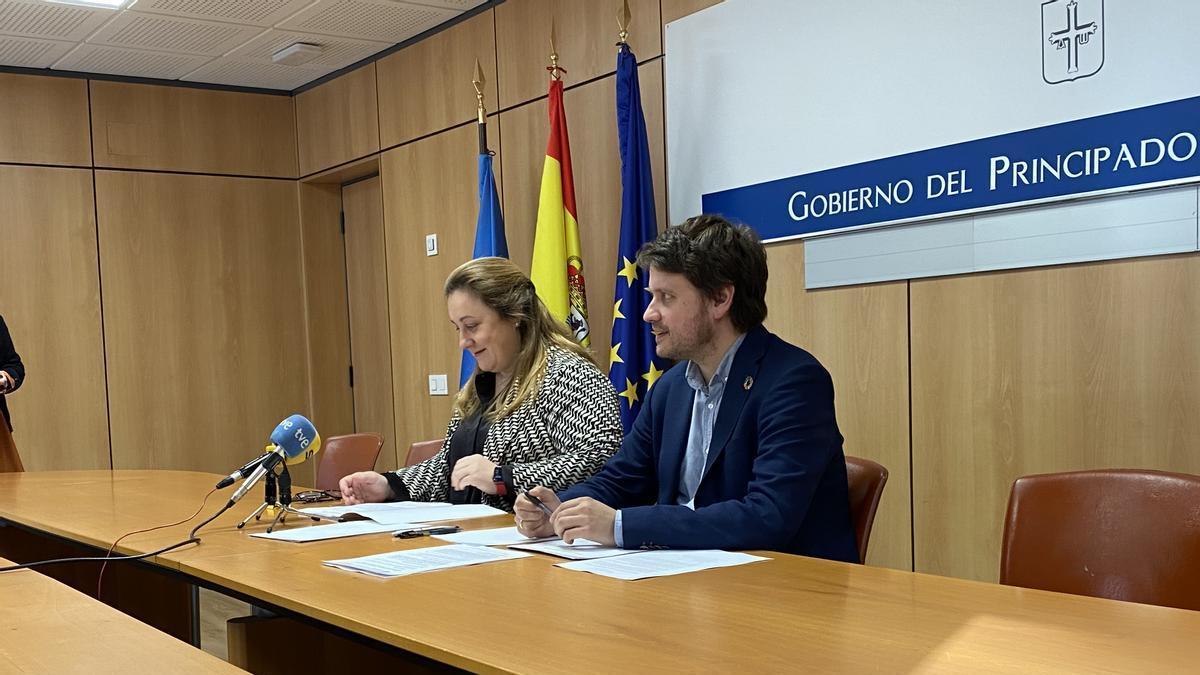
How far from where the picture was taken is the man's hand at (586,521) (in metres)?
2.09

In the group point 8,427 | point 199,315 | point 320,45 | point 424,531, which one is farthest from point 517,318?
point 199,315

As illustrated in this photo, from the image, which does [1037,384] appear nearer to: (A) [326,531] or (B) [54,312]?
(A) [326,531]

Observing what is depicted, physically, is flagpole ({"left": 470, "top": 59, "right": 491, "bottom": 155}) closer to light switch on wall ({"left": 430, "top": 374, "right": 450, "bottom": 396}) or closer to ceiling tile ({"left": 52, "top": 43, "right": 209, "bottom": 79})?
light switch on wall ({"left": 430, "top": 374, "right": 450, "bottom": 396})

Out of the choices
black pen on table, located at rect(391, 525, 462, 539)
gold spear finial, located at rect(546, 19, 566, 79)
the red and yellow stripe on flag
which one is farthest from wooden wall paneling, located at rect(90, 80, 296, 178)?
black pen on table, located at rect(391, 525, 462, 539)

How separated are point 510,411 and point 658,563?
1229 mm

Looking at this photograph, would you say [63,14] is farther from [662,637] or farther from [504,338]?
[662,637]

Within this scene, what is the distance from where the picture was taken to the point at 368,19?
5.73m

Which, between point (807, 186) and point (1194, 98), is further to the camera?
point (807, 186)

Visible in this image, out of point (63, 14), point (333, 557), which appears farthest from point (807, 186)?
point (63, 14)

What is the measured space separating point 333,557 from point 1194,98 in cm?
244

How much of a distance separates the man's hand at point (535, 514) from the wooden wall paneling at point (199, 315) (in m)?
5.11

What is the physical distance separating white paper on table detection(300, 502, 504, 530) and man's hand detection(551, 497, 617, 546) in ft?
1.96

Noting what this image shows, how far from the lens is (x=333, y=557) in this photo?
216 centimetres

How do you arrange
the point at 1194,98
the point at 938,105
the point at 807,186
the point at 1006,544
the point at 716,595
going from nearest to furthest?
1. the point at 716,595
2. the point at 1006,544
3. the point at 1194,98
4. the point at 938,105
5. the point at 807,186
